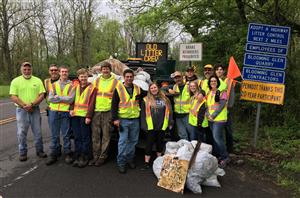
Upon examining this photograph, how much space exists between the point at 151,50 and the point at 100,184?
10.6 meters

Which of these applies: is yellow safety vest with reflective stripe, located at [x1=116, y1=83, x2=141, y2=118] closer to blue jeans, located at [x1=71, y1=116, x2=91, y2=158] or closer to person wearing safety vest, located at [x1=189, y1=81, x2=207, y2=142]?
blue jeans, located at [x1=71, y1=116, x2=91, y2=158]

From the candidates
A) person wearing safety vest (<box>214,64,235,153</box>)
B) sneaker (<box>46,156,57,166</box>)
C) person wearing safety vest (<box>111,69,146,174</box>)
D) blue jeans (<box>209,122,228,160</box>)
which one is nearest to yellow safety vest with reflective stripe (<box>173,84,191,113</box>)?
blue jeans (<box>209,122,228,160</box>)

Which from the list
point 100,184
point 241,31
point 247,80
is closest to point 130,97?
point 100,184

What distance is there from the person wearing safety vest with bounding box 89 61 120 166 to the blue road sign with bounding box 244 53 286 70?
3149 millimetres

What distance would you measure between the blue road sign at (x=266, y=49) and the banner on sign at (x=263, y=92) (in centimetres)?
71

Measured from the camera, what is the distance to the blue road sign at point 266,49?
7309mm

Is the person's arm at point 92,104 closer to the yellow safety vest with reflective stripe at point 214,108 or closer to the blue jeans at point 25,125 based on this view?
the blue jeans at point 25,125

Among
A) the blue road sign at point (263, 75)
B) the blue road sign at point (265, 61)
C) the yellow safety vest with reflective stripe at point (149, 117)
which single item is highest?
the blue road sign at point (265, 61)

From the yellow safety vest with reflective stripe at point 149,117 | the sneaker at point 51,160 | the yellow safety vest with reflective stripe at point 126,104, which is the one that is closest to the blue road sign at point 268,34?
the yellow safety vest with reflective stripe at point 149,117

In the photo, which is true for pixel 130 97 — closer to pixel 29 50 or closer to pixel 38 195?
pixel 38 195

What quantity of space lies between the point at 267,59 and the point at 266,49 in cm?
22

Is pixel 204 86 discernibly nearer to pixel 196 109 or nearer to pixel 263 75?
pixel 196 109

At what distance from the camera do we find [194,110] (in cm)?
647

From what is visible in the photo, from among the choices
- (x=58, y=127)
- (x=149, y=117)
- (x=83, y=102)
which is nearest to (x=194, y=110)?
(x=149, y=117)
